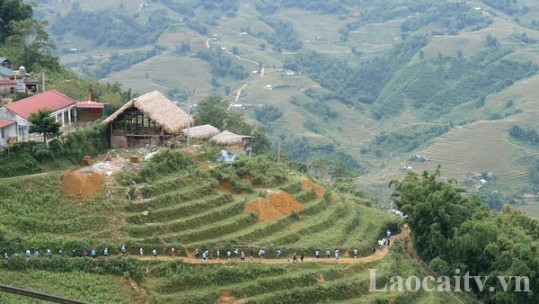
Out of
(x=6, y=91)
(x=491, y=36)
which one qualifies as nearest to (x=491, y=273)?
(x=6, y=91)

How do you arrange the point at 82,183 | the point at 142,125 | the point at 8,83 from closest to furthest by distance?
the point at 82,183 → the point at 142,125 → the point at 8,83

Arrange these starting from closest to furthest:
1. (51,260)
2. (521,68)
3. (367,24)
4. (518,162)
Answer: (51,260) < (518,162) < (521,68) < (367,24)

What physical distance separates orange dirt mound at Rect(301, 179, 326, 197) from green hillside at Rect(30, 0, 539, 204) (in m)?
23.4

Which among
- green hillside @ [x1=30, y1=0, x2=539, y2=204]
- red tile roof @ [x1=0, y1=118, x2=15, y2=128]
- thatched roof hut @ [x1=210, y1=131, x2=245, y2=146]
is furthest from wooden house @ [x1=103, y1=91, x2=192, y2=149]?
green hillside @ [x1=30, y1=0, x2=539, y2=204]

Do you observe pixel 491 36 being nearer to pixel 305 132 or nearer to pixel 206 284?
pixel 305 132

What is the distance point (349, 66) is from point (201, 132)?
65.7 meters

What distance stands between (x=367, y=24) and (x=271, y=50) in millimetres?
21279

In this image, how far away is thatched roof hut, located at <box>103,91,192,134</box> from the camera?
1113 inches

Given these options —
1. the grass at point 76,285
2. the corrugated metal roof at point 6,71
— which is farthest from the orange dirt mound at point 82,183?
the corrugated metal roof at point 6,71

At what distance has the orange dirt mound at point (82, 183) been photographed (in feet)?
77.0

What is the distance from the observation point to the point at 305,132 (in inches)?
2724

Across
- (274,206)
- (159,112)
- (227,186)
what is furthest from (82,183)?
(274,206)

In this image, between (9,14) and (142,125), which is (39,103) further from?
(9,14)

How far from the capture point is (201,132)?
31234mm
